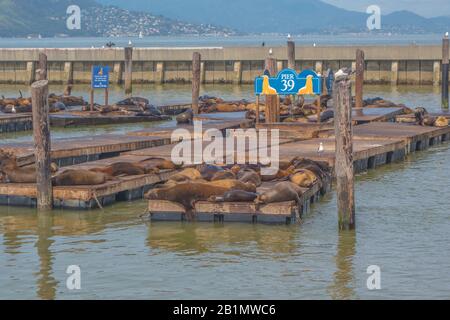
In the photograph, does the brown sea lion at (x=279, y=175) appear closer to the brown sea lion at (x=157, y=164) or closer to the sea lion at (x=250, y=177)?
Result: the sea lion at (x=250, y=177)

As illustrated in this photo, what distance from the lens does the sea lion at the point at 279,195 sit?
56.1 ft

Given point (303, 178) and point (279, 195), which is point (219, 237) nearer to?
point (279, 195)

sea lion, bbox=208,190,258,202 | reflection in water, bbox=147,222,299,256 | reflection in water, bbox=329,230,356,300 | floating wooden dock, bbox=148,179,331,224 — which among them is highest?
sea lion, bbox=208,190,258,202

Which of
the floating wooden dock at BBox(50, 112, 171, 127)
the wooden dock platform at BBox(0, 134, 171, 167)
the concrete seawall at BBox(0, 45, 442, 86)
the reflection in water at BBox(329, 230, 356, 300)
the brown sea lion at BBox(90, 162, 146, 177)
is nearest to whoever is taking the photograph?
the reflection in water at BBox(329, 230, 356, 300)

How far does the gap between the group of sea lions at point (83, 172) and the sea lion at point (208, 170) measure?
126 cm

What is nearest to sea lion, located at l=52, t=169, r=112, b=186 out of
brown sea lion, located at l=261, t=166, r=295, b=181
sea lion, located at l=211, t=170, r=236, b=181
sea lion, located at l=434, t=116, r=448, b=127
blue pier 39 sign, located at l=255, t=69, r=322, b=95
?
sea lion, located at l=211, t=170, r=236, b=181

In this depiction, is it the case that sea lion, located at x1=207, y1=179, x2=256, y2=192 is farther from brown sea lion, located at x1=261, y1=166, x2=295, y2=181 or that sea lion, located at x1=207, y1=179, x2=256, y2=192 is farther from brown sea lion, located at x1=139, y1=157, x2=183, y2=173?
brown sea lion, located at x1=139, y1=157, x2=183, y2=173

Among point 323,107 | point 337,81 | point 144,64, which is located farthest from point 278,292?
point 144,64

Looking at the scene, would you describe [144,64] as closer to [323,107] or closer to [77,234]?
[323,107]

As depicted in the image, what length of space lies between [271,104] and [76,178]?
38.0 feet

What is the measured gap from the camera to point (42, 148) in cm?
1858

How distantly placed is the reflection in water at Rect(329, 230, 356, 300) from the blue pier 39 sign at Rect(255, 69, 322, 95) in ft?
34.1

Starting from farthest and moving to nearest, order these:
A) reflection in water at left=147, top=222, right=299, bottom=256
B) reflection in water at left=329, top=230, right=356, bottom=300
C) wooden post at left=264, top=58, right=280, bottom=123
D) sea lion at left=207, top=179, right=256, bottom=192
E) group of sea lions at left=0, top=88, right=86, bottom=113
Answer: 1. group of sea lions at left=0, top=88, right=86, bottom=113
2. wooden post at left=264, top=58, right=280, bottom=123
3. sea lion at left=207, top=179, right=256, bottom=192
4. reflection in water at left=147, top=222, right=299, bottom=256
5. reflection in water at left=329, top=230, right=356, bottom=300

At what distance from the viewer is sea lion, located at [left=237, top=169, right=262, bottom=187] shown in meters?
18.3
